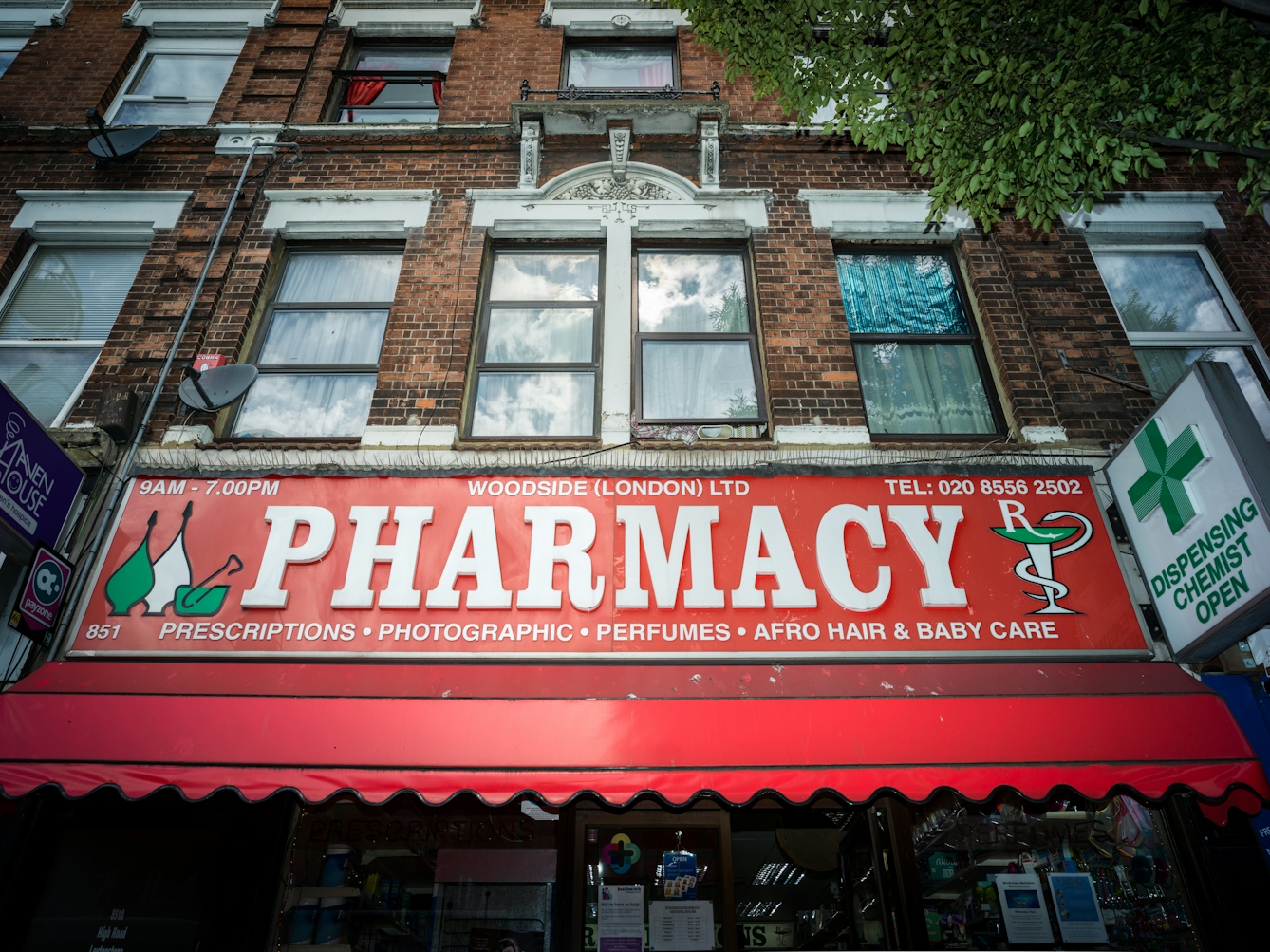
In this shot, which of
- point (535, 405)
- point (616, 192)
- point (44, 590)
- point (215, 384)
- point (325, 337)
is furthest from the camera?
point (616, 192)

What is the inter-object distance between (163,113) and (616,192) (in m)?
5.39

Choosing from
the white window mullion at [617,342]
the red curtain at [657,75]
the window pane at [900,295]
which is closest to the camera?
the white window mullion at [617,342]

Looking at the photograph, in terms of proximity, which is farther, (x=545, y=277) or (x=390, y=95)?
(x=390, y=95)

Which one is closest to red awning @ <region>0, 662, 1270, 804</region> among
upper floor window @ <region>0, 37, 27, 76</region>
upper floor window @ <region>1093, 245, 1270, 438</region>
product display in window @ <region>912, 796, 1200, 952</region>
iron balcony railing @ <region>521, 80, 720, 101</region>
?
product display in window @ <region>912, 796, 1200, 952</region>

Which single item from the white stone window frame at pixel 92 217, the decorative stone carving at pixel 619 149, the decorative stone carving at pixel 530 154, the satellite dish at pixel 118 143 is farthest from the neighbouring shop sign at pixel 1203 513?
the satellite dish at pixel 118 143

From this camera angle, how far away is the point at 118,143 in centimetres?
722

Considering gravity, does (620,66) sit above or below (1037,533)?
above

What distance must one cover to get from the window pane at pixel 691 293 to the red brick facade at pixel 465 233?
13.0 inches

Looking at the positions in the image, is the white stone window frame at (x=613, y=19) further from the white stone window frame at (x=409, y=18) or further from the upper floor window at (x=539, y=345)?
the upper floor window at (x=539, y=345)

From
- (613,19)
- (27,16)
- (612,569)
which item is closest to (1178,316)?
(612,569)

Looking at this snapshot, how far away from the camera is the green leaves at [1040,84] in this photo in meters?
5.09

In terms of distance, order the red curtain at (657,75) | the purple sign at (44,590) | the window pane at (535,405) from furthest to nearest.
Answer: the red curtain at (657,75) → the window pane at (535,405) → the purple sign at (44,590)

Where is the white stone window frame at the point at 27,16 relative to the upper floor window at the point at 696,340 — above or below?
above

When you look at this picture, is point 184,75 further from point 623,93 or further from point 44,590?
point 44,590
